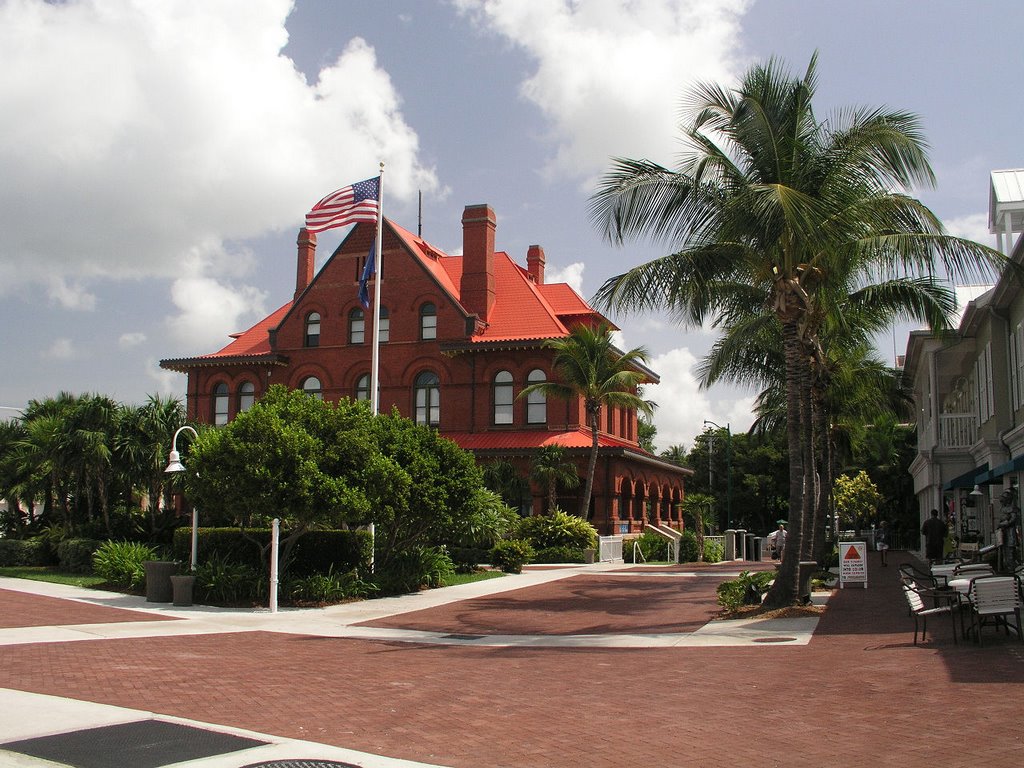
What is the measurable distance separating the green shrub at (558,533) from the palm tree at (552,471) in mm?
1702

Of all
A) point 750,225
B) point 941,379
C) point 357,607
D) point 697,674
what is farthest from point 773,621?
point 941,379

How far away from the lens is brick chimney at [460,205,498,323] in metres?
43.2

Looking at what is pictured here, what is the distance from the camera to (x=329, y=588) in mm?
20375

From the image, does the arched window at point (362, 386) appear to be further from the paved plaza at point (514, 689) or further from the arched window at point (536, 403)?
the paved plaza at point (514, 689)

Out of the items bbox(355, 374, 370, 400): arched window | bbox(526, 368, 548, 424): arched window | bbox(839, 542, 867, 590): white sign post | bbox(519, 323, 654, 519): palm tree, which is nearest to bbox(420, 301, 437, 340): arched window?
bbox(355, 374, 370, 400): arched window

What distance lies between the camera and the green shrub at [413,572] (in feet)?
72.7

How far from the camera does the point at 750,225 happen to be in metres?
16.1

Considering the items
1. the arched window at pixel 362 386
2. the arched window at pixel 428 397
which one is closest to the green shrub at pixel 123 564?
the arched window at pixel 428 397

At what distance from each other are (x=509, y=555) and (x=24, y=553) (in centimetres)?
1461

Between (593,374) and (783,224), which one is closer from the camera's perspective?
(783,224)

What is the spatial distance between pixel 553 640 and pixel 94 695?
723 cm

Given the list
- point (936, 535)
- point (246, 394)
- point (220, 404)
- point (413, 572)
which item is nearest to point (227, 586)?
point (413, 572)

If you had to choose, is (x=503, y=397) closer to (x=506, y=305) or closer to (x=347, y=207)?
(x=506, y=305)

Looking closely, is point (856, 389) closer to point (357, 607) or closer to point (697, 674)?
point (357, 607)
